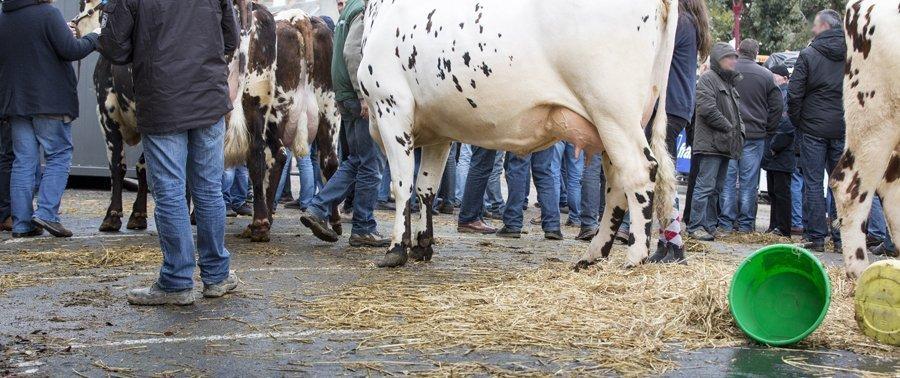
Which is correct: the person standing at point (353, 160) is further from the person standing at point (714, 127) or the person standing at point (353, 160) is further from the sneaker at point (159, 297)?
the person standing at point (714, 127)

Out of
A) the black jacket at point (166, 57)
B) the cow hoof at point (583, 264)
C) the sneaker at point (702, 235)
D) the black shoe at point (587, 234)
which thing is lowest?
the cow hoof at point (583, 264)

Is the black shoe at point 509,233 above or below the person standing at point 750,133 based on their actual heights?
below

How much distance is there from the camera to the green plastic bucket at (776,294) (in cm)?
573

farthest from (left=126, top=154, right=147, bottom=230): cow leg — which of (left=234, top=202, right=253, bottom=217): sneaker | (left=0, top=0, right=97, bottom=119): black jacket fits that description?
(left=234, top=202, right=253, bottom=217): sneaker

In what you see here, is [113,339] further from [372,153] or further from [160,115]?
[372,153]

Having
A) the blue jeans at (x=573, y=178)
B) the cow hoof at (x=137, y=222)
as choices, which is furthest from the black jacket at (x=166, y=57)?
the blue jeans at (x=573, y=178)

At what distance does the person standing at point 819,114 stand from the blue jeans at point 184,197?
22.0 feet

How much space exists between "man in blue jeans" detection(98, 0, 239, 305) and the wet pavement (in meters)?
0.35

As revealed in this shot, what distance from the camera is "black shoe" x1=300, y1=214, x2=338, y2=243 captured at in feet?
32.0

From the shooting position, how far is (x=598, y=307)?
6.24m

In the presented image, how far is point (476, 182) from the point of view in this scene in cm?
1121

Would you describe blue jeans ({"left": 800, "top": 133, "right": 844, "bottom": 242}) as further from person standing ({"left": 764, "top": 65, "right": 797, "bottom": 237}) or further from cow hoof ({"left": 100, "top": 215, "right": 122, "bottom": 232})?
cow hoof ({"left": 100, "top": 215, "right": 122, "bottom": 232})

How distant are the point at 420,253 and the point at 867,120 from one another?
3370mm

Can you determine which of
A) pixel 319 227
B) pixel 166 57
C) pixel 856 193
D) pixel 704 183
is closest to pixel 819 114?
pixel 704 183
